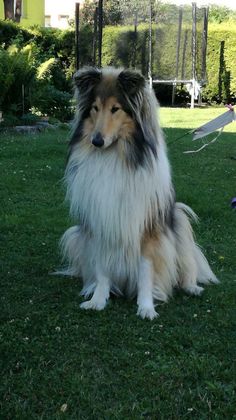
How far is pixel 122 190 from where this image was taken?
11.5 feet

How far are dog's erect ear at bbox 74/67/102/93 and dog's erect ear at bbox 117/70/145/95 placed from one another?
18cm

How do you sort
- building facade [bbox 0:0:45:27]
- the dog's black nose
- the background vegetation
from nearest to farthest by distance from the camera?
the dog's black nose
the background vegetation
building facade [bbox 0:0:45:27]

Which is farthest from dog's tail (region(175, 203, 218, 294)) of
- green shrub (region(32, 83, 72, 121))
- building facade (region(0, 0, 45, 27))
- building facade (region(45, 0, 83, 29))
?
building facade (region(45, 0, 83, 29))

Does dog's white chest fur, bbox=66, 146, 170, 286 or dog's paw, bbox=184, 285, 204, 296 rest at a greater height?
dog's white chest fur, bbox=66, 146, 170, 286

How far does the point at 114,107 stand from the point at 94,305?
1365 mm

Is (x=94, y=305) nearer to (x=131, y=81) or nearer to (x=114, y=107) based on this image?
(x=114, y=107)

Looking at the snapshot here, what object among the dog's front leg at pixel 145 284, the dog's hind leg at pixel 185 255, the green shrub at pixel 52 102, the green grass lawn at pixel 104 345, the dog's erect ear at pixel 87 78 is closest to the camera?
the green grass lawn at pixel 104 345

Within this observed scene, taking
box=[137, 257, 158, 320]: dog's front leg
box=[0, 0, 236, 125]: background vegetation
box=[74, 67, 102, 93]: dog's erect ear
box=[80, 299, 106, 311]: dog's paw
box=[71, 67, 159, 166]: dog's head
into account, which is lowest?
box=[80, 299, 106, 311]: dog's paw

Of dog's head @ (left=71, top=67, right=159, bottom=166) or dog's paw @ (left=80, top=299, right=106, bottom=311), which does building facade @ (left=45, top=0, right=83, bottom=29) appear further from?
dog's paw @ (left=80, top=299, right=106, bottom=311)

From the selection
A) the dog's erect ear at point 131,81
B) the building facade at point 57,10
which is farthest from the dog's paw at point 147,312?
the building facade at point 57,10

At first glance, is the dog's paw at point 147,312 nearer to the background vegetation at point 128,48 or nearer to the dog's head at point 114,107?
the dog's head at point 114,107

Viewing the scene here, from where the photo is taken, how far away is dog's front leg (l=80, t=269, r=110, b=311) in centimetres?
367

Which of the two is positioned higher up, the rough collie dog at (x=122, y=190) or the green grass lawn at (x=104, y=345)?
the rough collie dog at (x=122, y=190)

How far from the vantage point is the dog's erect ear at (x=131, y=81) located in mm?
3391
